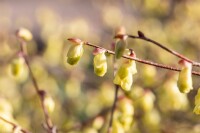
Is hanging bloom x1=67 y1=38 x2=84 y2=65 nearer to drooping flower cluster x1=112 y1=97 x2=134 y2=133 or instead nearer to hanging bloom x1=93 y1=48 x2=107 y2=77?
hanging bloom x1=93 y1=48 x2=107 y2=77

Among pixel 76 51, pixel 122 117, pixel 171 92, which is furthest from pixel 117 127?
pixel 76 51

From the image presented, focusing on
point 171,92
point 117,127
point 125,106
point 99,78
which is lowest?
point 117,127

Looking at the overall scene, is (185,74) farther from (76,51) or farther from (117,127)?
(117,127)

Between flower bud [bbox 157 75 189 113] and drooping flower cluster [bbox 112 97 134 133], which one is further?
flower bud [bbox 157 75 189 113]

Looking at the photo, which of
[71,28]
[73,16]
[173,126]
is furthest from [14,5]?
[173,126]

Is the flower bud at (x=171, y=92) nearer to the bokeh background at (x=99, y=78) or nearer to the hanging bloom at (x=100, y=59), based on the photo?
the bokeh background at (x=99, y=78)

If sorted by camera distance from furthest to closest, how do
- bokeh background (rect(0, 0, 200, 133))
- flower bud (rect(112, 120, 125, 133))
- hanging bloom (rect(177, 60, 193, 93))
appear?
1. bokeh background (rect(0, 0, 200, 133))
2. flower bud (rect(112, 120, 125, 133))
3. hanging bloom (rect(177, 60, 193, 93))

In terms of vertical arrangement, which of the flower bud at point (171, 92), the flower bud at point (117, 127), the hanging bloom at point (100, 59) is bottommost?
the flower bud at point (117, 127)

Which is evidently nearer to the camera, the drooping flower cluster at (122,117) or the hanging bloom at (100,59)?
the hanging bloom at (100,59)

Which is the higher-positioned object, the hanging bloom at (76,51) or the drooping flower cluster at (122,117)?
the hanging bloom at (76,51)

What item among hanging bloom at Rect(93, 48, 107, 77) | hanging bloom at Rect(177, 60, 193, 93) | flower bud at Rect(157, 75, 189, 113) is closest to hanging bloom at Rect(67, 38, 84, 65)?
hanging bloom at Rect(93, 48, 107, 77)

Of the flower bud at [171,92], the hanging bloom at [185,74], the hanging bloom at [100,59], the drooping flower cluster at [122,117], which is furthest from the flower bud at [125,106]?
the hanging bloom at [185,74]

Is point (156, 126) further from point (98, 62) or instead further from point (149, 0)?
point (149, 0)
